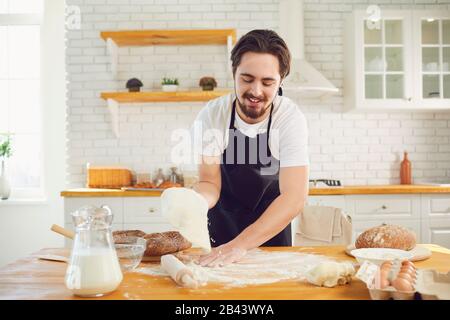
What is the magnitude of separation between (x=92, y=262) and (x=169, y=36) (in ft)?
10.7

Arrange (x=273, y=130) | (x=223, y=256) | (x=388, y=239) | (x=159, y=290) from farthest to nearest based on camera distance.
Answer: (x=273, y=130), (x=388, y=239), (x=223, y=256), (x=159, y=290)

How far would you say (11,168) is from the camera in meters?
4.66

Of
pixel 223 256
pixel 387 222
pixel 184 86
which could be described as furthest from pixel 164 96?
pixel 223 256

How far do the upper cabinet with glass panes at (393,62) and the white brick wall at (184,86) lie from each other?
12.5 inches

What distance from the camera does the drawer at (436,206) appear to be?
12.5ft

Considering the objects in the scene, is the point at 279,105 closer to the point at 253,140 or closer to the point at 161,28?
the point at 253,140

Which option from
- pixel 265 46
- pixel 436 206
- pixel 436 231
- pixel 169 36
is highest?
pixel 169 36

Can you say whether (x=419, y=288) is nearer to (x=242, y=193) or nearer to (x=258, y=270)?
(x=258, y=270)

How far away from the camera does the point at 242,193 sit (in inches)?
93.4

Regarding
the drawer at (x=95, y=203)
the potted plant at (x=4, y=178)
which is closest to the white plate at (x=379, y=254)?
the drawer at (x=95, y=203)

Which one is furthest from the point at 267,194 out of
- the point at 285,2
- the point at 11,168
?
the point at 11,168
